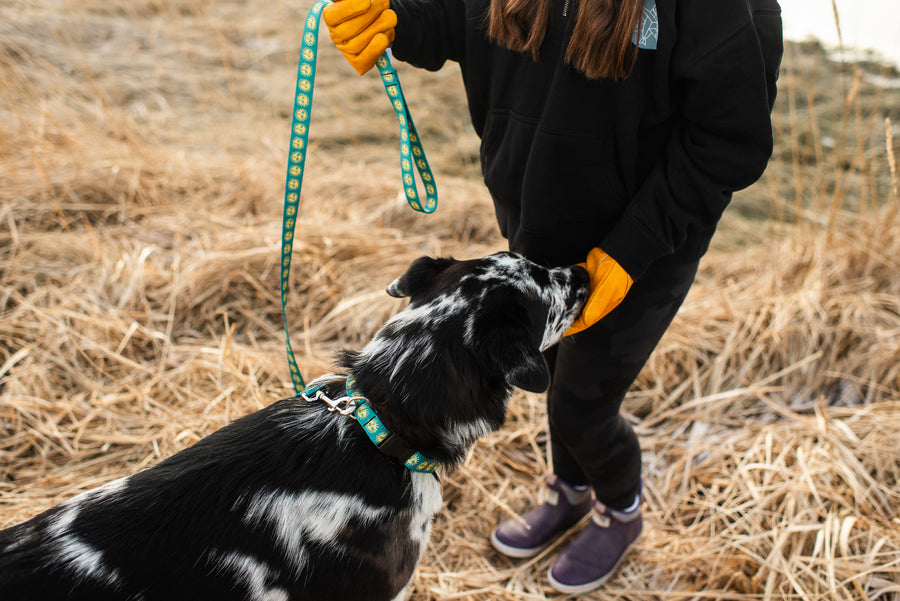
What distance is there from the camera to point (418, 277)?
→ 6.75 ft

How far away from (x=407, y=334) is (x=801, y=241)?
341cm

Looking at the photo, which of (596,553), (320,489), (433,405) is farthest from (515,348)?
(596,553)

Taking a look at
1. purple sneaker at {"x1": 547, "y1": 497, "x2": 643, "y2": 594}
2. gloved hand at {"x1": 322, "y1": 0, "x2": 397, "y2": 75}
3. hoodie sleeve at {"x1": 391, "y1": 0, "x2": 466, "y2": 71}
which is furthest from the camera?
purple sneaker at {"x1": 547, "y1": 497, "x2": 643, "y2": 594}

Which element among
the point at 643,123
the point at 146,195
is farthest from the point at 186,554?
the point at 146,195

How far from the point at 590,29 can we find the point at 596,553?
6.88ft

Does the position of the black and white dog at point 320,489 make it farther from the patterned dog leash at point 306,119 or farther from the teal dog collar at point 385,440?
the patterned dog leash at point 306,119

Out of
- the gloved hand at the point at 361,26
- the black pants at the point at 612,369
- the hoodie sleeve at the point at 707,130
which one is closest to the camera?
the hoodie sleeve at the point at 707,130

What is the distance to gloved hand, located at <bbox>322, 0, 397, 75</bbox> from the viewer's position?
1.77 meters

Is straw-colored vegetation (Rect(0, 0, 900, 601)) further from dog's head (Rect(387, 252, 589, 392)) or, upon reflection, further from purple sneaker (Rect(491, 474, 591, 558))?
dog's head (Rect(387, 252, 589, 392))

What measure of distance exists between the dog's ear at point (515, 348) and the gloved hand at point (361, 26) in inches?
35.6

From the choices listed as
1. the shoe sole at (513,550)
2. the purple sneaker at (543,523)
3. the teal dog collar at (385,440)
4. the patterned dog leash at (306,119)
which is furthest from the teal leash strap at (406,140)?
the shoe sole at (513,550)

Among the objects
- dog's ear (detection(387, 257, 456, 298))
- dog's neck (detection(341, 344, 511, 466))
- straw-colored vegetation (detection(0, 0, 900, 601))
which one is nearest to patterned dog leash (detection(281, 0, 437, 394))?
dog's ear (detection(387, 257, 456, 298))

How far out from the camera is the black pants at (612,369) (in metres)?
2.00

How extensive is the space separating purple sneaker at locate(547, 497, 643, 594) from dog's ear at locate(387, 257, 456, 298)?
1308 millimetres
